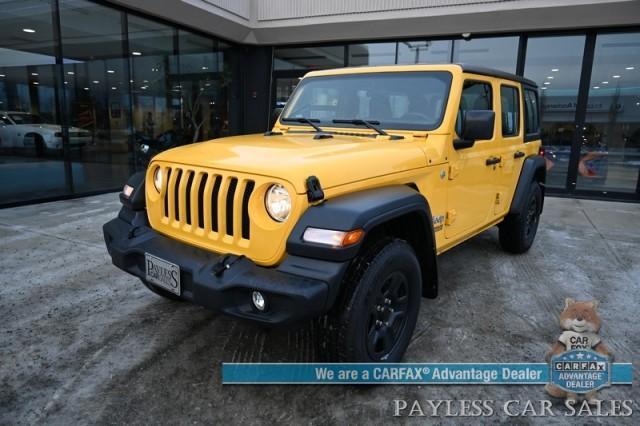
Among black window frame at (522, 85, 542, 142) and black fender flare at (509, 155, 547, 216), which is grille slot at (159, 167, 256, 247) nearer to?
black fender flare at (509, 155, 547, 216)

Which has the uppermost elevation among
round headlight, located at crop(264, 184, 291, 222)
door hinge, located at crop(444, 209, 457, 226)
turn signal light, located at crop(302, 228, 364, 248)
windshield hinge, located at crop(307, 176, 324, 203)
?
windshield hinge, located at crop(307, 176, 324, 203)

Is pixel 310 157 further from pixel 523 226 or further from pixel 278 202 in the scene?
pixel 523 226

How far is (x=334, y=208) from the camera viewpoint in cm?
220

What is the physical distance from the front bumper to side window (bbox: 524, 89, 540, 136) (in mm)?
3611

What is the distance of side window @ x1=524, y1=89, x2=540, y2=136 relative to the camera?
4.79 m

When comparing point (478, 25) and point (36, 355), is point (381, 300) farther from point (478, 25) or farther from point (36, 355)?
point (478, 25)

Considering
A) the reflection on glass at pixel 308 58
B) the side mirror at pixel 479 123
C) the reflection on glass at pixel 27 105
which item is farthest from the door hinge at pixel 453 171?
the reflection on glass at pixel 308 58

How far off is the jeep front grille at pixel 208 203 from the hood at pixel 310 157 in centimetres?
7

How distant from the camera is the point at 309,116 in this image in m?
3.78

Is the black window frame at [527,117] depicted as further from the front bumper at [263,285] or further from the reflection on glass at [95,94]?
the reflection on glass at [95,94]

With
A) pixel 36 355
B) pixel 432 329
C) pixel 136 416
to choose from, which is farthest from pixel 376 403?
pixel 36 355

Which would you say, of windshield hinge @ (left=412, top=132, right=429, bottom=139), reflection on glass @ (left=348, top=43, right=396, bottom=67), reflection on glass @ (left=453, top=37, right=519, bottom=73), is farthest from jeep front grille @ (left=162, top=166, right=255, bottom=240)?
reflection on glass @ (left=348, top=43, right=396, bottom=67)

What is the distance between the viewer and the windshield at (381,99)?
332 centimetres

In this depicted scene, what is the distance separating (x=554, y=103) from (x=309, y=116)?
719cm
